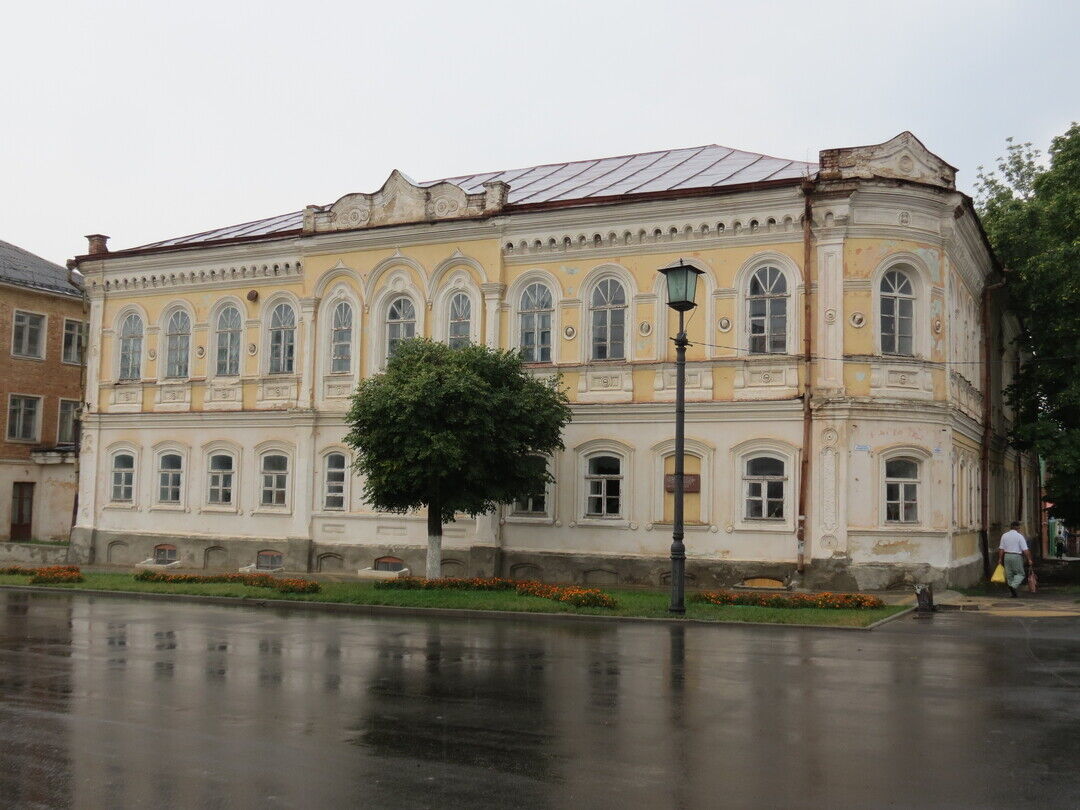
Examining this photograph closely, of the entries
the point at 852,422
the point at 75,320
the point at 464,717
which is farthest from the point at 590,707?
the point at 75,320

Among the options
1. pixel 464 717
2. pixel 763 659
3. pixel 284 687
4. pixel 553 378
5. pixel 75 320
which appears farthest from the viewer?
pixel 75 320

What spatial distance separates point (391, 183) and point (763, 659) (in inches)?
719

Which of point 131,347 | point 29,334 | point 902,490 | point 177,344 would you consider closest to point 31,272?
point 29,334

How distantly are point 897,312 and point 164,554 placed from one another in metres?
20.7

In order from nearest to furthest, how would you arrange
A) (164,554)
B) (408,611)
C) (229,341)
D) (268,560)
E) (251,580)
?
(408,611) → (251,580) → (268,560) → (229,341) → (164,554)

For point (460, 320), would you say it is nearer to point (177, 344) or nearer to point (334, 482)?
point (334, 482)

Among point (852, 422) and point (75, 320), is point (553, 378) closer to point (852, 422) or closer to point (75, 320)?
point (852, 422)

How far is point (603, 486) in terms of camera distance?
82.9 feet

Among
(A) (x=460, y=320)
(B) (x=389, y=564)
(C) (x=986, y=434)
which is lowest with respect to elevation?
(B) (x=389, y=564)

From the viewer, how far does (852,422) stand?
22.9 m

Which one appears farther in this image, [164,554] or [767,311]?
[164,554]

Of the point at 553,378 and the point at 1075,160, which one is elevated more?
the point at 1075,160

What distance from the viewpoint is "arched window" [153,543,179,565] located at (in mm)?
30391

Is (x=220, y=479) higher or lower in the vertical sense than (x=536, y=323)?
lower
